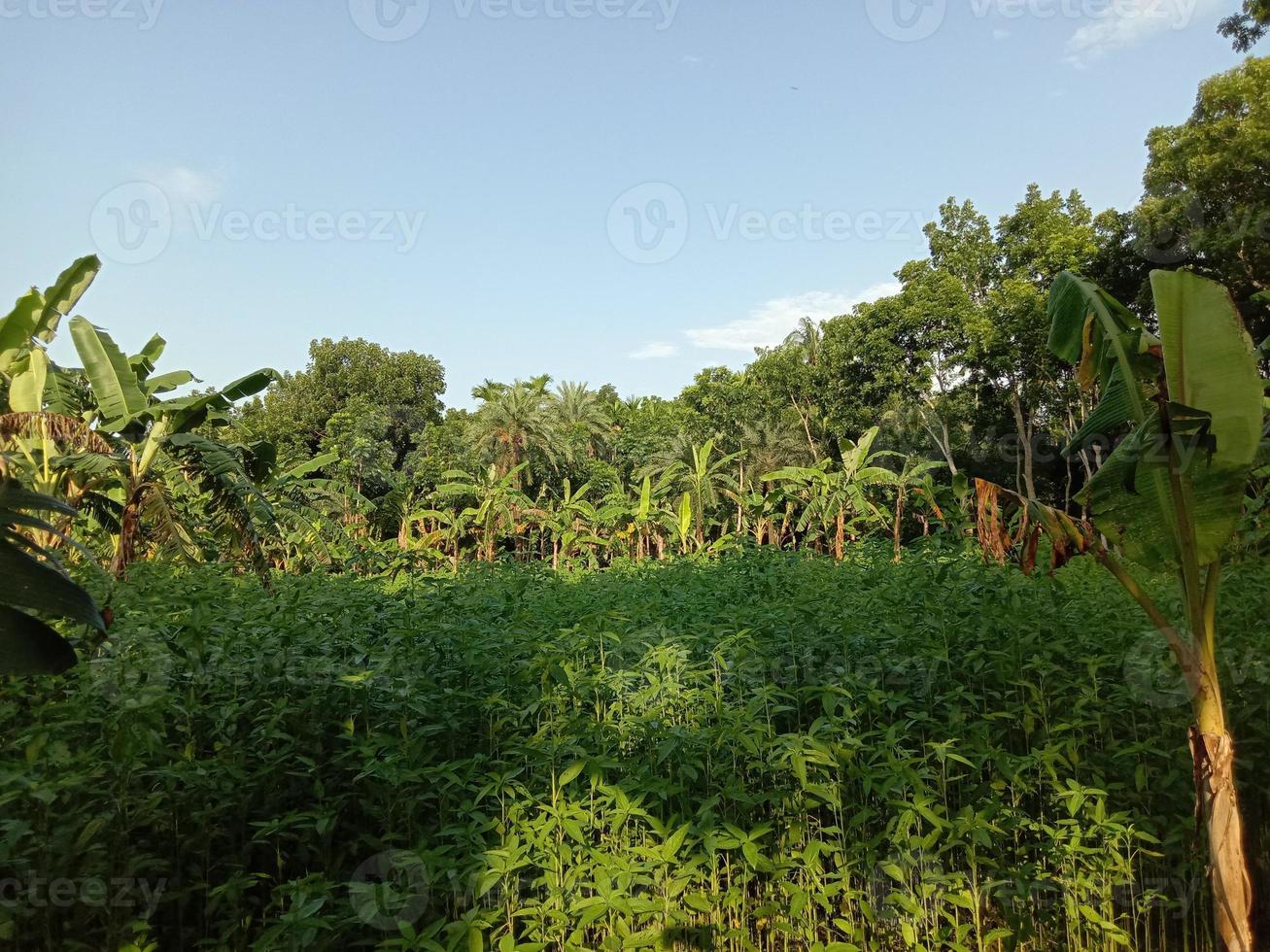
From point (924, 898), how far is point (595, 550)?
2131 centimetres

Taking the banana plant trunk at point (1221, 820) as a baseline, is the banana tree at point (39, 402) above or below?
above

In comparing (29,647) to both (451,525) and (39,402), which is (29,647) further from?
(451,525)

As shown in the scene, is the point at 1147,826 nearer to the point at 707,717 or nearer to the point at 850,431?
the point at 707,717

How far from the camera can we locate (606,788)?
278 centimetres

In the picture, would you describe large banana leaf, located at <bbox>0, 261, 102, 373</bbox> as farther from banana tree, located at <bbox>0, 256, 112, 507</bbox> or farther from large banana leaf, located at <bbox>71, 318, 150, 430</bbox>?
large banana leaf, located at <bbox>71, 318, 150, 430</bbox>

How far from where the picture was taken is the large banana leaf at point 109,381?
25.9ft

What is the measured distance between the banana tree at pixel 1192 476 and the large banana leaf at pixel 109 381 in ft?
27.2

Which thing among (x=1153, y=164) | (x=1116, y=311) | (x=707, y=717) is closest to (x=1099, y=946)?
(x=707, y=717)

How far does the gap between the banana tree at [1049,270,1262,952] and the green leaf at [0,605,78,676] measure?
12.9 ft

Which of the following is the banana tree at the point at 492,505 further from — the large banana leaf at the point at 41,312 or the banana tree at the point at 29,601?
the banana tree at the point at 29,601

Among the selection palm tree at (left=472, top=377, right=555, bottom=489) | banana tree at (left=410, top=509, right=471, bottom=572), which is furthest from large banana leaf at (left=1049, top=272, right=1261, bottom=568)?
palm tree at (left=472, top=377, right=555, bottom=489)

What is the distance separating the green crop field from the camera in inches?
103

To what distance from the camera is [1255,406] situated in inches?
127

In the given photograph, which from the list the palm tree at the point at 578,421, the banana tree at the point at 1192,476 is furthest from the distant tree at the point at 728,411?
the banana tree at the point at 1192,476
